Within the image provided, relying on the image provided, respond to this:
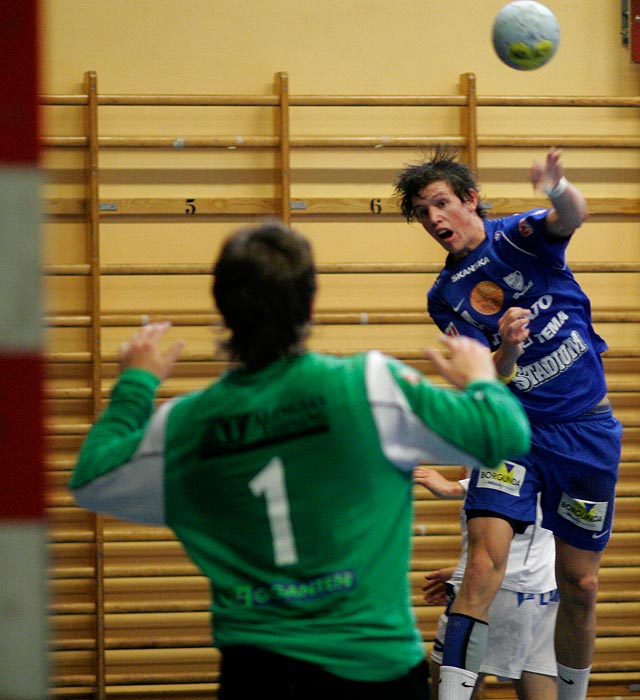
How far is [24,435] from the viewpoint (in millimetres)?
1196

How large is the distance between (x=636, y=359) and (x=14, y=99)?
17.9 ft

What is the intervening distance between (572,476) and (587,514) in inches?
5.8

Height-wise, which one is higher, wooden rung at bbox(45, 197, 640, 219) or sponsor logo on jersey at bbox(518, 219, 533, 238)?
wooden rung at bbox(45, 197, 640, 219)

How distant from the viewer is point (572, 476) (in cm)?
404

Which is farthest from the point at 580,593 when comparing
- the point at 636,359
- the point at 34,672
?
the point at 34,672

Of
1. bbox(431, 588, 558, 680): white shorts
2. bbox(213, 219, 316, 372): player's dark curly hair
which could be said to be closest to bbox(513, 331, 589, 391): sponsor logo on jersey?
bbox(431, 588, 558, 680): white shorts

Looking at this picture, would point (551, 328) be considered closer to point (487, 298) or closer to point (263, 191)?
point (487, 298)

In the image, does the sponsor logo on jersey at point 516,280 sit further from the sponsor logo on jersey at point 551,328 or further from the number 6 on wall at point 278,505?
the number 6 on wall at point 278,505

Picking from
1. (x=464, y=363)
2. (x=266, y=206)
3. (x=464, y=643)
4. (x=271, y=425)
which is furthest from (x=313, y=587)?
(x=266, y=206)

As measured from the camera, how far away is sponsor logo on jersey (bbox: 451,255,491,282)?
408 centimetres

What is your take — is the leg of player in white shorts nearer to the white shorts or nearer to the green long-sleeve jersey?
the white shorts

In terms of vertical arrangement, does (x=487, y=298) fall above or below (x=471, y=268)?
below

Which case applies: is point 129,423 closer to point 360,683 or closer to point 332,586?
point 332,586

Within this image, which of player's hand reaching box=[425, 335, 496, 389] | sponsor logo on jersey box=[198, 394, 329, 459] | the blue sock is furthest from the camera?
the blue sock
